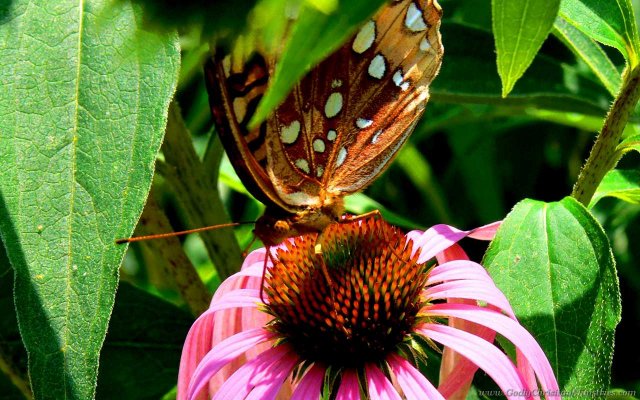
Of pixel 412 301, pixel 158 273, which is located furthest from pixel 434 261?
pixel 158 273

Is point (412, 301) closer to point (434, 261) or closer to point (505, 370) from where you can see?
point (505, 370)

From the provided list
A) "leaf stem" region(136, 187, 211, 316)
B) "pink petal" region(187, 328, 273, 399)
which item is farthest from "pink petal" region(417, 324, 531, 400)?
"leaf stem" region(136, 187, 211, 316)

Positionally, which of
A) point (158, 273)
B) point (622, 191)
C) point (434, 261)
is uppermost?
point (622, 191)

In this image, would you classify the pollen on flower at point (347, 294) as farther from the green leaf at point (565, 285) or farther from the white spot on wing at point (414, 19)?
the white spot on wing at point (414, 19)

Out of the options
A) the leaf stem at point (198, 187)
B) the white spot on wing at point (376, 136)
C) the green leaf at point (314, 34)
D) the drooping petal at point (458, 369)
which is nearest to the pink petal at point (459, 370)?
the drooping petal at point (458, 369)

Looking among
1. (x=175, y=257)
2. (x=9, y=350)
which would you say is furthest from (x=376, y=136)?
(x=9, y=350)

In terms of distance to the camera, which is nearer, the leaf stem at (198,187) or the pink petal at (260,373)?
the pink petal at (260,373)

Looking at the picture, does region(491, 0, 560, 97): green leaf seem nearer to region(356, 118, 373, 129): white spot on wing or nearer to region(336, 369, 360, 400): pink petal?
region(336, 369, 360, 400): pink petal
